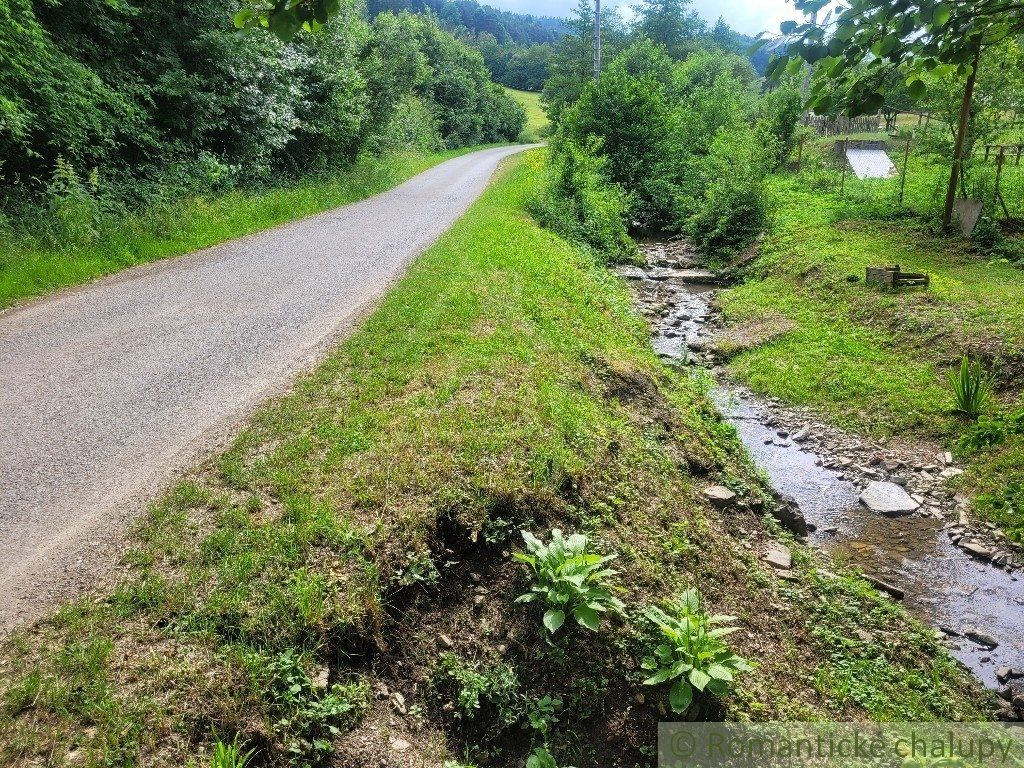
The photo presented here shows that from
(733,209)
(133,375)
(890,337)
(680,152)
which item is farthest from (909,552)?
(680,152)

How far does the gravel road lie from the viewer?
4078 mm

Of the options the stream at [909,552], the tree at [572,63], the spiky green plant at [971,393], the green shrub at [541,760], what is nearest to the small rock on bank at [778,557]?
the stream at [909,552]

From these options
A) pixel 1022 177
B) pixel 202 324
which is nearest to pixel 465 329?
pixel 202 324

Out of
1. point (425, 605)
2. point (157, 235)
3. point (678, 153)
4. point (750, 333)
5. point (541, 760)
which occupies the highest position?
point (678, 153)

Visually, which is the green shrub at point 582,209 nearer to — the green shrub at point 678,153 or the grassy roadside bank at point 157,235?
the green shrub at point 678,153

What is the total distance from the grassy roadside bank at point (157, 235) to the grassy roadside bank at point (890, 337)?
10579mm

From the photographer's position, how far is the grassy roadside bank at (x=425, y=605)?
→ 10.2 feet

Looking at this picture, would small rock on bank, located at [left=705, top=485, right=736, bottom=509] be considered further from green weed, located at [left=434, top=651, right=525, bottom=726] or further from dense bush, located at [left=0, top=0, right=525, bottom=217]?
dense bush, located at [left=0, top=0, right=525, bottom=217]

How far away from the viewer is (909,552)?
6.31 m

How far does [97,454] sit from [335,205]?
49.1 feet

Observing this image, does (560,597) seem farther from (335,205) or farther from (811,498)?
(335,205)

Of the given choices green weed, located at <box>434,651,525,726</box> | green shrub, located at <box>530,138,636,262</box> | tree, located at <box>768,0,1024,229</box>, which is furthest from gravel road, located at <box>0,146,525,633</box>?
green shrub, located at <box>530,138,636,262</box>

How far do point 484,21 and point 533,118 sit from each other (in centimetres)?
8611

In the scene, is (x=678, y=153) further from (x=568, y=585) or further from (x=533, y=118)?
(x=533, y=118)
